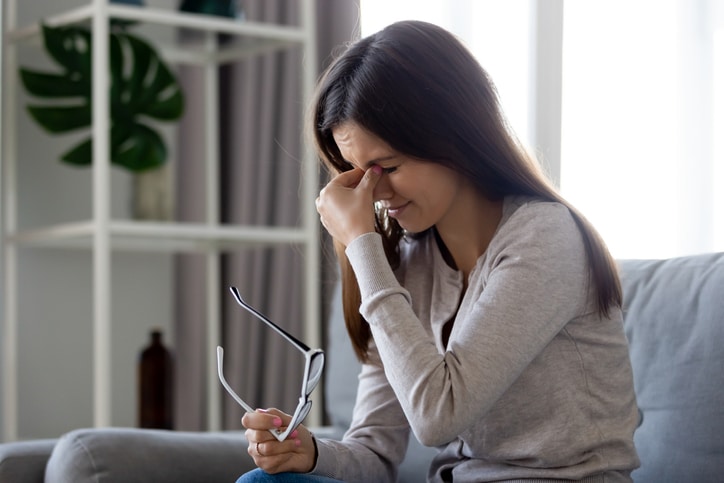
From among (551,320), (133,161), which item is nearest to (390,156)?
(551,320)

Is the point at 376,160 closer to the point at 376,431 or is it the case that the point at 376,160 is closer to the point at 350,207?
the point at 350,207

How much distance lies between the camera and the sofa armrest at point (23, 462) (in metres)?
1.51

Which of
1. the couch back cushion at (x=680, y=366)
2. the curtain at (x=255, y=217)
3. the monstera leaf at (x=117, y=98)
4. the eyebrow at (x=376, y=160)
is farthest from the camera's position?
the curtain at (x=255, y=217)

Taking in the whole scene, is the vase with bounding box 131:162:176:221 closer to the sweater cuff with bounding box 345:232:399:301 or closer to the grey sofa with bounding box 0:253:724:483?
the grey sofa with bounding box 0:253:724:483

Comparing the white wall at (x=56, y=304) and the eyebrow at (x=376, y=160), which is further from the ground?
the eyebrow at (x=376, y=160)

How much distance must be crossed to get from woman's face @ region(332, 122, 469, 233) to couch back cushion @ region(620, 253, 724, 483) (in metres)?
0.36

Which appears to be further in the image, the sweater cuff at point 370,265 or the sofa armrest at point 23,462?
the sofa armrest at point 23,462

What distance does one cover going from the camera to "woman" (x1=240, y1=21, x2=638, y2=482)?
1209 mm

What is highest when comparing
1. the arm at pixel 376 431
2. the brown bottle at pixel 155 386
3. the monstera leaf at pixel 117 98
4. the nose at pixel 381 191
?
the monstera leaf at pixel 117 98

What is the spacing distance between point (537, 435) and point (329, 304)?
5.55 feet

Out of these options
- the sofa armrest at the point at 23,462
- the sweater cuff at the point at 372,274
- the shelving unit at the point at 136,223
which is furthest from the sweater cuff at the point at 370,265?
the shelving unit at the point at 136,223

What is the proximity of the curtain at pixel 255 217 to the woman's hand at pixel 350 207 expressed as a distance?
5.12ft

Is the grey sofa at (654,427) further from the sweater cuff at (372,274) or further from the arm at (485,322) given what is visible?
the sweater cuff at (372,274)

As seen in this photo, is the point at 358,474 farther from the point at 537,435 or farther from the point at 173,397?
the point at 173,397
